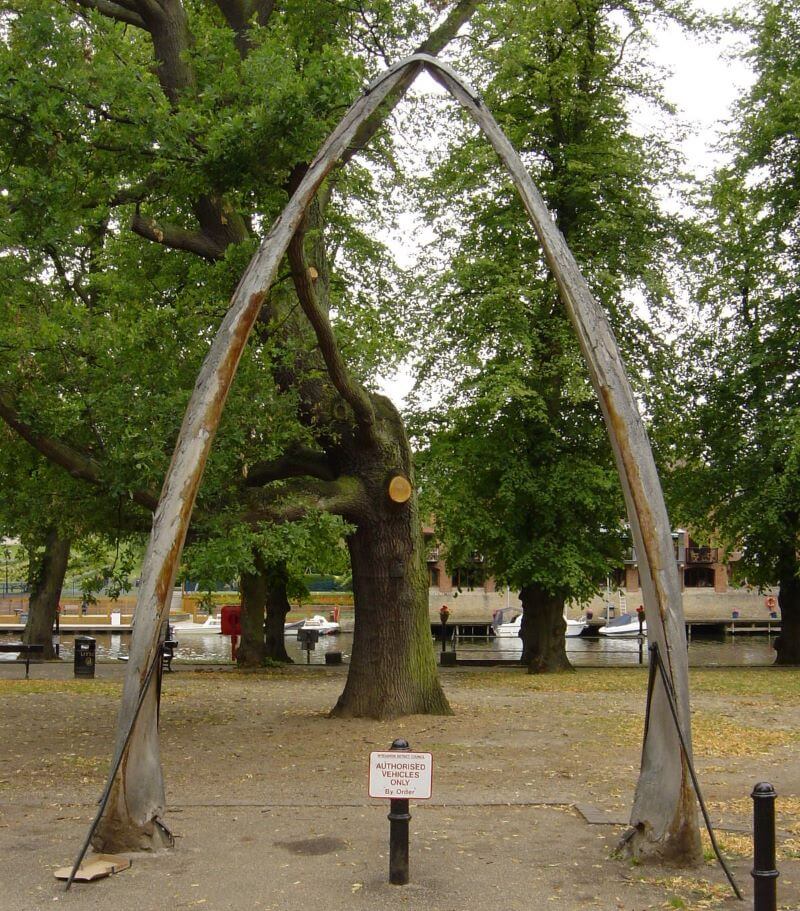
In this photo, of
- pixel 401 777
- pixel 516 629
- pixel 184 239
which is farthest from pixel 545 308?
pixel 516 629

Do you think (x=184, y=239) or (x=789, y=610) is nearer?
(x=184, y=239)

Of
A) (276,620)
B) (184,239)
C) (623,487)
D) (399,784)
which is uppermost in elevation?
(184,239)

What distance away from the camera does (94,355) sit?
1383cm

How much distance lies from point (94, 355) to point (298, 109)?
4.61m

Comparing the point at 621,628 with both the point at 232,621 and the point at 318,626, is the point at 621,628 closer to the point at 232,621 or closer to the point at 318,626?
the point at 318,626

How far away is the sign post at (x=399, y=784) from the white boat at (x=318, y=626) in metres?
52.6

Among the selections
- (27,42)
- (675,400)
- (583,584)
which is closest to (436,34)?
(27,42)

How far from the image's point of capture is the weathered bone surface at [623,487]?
25.8 ft

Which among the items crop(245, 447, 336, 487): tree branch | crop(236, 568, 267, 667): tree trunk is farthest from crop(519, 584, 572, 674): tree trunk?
crop(245, 447, 336, 487): tree branch

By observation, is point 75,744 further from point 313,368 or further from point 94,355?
point 313,368

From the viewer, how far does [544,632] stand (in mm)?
27219

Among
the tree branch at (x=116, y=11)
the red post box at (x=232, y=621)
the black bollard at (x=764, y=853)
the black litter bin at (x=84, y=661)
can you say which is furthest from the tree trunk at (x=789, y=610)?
the black bollard at (x=764, y=853)

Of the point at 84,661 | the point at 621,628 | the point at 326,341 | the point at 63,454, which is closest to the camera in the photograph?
the point at 63,454

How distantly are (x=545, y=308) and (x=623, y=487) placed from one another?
17902mm
